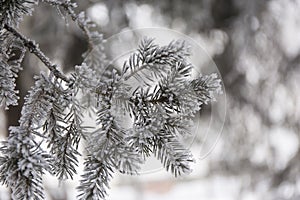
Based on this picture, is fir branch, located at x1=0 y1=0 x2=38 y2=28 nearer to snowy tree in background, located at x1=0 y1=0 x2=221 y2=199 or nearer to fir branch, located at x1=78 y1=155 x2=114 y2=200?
snowy tree in background, located at x1=0 y1=0 x2=221 y2=199

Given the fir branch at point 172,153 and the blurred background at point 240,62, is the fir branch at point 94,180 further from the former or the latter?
the blurred background at point 240,62

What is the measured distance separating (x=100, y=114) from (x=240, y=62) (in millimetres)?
1857

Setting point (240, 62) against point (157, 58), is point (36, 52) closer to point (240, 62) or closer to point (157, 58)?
point (157, 58)

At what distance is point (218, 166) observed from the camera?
2.64 meters

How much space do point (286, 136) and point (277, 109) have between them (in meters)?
0.19

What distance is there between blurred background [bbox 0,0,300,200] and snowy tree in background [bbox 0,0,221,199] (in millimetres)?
1244

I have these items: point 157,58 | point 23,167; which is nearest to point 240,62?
point 157,58

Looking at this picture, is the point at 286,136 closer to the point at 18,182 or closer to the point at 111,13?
the point at 111,13

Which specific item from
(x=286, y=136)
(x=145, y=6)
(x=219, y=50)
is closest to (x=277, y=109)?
(x=286, y=136)

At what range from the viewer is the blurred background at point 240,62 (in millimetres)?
1852

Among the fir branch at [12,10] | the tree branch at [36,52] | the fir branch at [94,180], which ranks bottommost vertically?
the fir branch at [94,180]

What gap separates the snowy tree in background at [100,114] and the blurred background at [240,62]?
1.24 metres

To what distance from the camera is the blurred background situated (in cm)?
185

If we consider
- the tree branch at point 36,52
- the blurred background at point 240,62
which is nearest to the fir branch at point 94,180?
the tree branch at point 36,52
